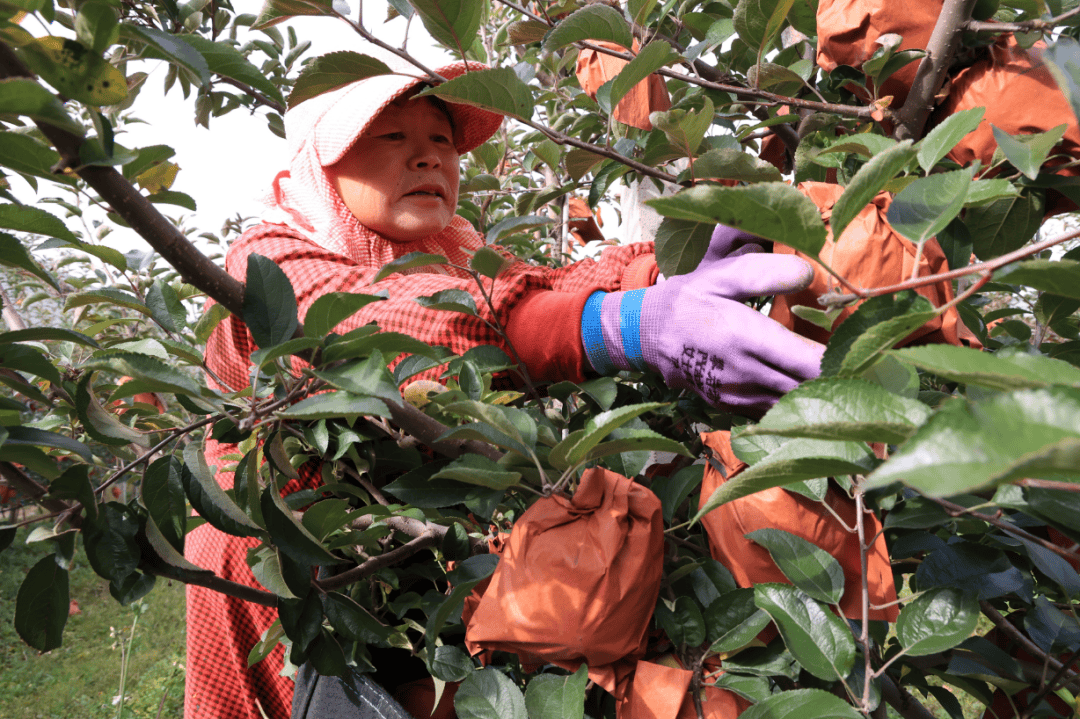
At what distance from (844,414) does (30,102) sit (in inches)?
17.2

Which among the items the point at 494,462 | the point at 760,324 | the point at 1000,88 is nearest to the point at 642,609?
the point at 494,462

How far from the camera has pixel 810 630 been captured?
1.83 ft

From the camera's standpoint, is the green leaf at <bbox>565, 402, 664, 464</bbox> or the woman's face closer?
the green leaf at <bbox>565, 402, 664, 464</bbox>

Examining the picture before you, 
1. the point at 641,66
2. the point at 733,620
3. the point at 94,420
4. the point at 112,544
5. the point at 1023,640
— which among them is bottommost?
the point at 1023,640

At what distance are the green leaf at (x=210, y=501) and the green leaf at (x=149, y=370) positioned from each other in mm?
77

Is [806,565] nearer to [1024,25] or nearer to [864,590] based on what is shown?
[864,590]

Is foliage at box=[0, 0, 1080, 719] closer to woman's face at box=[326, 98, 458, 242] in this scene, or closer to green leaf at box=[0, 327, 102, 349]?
green leaf at box=[0, 327, 102, 349]

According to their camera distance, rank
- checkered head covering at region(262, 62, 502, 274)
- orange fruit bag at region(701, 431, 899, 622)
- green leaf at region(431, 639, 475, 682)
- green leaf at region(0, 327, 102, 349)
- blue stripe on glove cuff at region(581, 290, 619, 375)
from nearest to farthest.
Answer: green leaf at region(0, 327, 102, 349) < orange fruit bag at region(701, 431, 899, 622) < green leaf at region(431, 639, 475, 682) < blue stripe on glove cuff at region(581, 290, 619, 375) < checkered head covering at region(262, 62, 502, 274)

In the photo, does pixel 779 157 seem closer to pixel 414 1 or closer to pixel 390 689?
pixel 414 1

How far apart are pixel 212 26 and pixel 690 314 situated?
1.11m

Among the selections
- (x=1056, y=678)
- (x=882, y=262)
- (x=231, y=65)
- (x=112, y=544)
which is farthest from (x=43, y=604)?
(x=1056, y=678)

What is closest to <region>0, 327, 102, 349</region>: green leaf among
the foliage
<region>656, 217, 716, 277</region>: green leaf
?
the foliage

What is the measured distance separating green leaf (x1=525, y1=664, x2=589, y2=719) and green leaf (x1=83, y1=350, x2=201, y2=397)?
0.39m

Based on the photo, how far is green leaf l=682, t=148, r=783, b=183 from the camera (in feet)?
2.23
